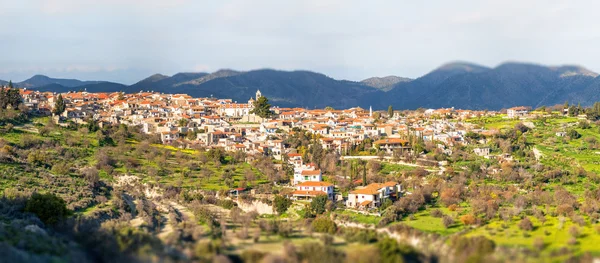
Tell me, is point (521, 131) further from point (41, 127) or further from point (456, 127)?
point (41, 127)

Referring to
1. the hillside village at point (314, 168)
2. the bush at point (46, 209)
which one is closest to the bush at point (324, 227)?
the hillside village at point (314, 168)

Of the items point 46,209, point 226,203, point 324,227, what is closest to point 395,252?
point 324,227

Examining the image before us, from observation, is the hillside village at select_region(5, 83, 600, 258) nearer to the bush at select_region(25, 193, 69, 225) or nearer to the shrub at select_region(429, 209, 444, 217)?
the shrub at select_region(429, 209, 444, 217)

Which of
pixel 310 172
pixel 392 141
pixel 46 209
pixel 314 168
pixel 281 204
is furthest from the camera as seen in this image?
pixel 392 141

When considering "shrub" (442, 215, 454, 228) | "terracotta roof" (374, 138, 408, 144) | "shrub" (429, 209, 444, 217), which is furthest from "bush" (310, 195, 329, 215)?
"terracotta roof" (374, 138, 408, 144)

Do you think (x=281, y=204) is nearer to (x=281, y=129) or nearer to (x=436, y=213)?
(x=436, y=213)

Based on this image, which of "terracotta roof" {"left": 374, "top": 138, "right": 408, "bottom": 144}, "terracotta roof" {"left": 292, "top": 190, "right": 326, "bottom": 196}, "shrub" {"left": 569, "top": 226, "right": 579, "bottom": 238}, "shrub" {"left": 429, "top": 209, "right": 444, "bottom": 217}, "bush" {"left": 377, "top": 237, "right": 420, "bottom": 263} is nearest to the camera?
"bush" {"left": 377, "top": 237, "right": 420, "bottom": 263}

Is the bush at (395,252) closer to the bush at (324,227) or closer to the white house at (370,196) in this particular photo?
the bush at (324,227)

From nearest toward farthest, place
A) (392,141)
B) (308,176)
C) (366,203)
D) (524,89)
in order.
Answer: (366,203)
(308,176)
(392,141)
(524,89)
